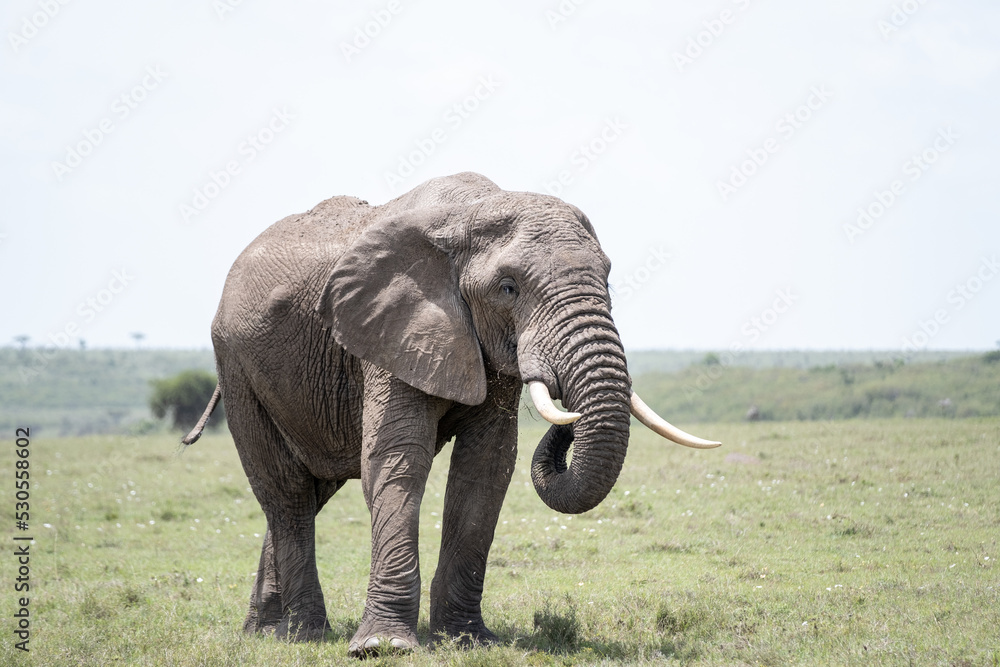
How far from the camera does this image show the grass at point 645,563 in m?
7.76

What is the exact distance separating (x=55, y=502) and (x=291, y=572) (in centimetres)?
990

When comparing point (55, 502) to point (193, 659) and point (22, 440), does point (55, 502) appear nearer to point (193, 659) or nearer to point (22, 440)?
point (22, 440)

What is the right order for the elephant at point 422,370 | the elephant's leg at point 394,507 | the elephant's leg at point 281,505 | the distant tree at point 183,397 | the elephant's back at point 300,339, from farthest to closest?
the distant tree at point 183,397 → the elephant's leg at point 281,505 → the elephant's back at point 300,339 → the elephant's leg at point 394,507 → the elephant at point 422,370

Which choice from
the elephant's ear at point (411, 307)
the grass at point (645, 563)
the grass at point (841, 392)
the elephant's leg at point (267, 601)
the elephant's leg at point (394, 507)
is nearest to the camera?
the elephant's ear at point (411, 307)

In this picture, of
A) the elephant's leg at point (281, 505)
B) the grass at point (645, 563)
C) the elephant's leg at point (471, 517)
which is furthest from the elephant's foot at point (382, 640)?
the elephant's leg at point (281, 505)

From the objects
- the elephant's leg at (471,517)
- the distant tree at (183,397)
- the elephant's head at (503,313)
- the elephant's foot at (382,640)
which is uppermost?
the elephant's head at (503,313)

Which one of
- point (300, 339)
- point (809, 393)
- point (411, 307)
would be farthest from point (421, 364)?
point (809, 393)

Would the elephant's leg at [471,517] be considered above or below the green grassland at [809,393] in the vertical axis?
below

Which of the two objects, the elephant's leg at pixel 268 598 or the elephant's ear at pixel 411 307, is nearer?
the elephant's ear at pixel 411 307

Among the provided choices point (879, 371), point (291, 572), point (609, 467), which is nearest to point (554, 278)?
point (609, 467)

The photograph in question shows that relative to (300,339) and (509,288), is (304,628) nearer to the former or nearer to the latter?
(300,339)

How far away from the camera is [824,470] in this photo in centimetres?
1638

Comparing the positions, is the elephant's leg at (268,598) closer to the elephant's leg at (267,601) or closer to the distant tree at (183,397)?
the elephant's leg at (267,601)

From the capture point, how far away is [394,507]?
24.1ft
